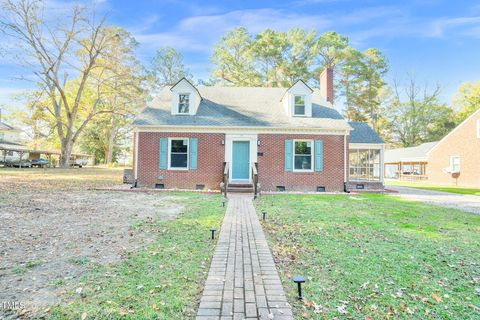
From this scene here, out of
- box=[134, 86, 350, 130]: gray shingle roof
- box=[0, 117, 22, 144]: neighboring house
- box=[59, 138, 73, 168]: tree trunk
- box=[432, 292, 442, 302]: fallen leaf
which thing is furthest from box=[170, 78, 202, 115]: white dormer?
box=[0, 117, 22, 144]: neighboring house

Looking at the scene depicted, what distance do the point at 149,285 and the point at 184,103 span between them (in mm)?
11754

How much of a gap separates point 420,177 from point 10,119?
56120mm

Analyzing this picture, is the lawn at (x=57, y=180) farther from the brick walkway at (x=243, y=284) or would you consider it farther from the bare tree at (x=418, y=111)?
the bare tree at (x=418, y=111)

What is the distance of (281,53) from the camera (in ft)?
96.1

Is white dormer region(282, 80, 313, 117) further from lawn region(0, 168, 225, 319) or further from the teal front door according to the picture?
lawn region(0, 168, 225, 319)

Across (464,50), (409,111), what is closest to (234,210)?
(464,50)

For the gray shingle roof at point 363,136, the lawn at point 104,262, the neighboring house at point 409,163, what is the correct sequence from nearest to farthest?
the lawn at point 104,262 → the gray shingle roof at point 363,136 → the neighboring house at point 409,163

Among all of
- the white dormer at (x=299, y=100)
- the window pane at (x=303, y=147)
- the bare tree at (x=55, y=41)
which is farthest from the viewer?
the bare tree at (x=55, y=41)

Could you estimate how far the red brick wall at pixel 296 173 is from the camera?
13.0 m

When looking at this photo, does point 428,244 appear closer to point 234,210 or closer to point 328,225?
point 328,225

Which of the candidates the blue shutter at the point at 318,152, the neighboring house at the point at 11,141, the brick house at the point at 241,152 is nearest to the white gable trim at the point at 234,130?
the brick house at the point at 241,152

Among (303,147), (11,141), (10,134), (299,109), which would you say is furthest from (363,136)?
(10,134)

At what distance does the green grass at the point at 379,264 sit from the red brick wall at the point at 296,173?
19.0 feet

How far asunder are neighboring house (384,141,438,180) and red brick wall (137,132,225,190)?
2398 centimetres
